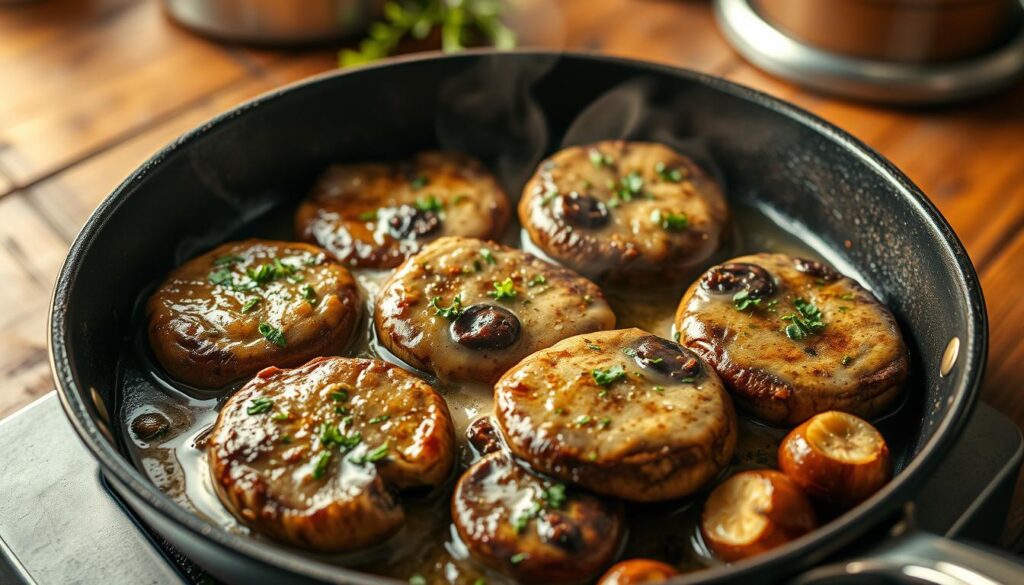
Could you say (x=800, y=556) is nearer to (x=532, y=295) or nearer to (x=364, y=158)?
(x=532, y=295)

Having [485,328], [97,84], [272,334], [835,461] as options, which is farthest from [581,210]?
[97,84]

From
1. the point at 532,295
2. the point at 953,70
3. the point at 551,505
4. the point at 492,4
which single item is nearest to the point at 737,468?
the point at 551,505

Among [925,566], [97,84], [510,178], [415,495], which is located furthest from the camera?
[97,84]

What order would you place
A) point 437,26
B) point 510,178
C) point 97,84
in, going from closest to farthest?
1. point 510,178
2. point 97,84
3. point 437,26

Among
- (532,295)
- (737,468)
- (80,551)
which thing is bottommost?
(80,551)

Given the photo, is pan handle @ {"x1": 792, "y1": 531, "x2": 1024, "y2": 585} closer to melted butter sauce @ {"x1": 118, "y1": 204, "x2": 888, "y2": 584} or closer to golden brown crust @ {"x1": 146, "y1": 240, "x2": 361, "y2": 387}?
melted butter sauce @ {"x1": 118, "y1": 204, "x2": 888, "y2": 584}

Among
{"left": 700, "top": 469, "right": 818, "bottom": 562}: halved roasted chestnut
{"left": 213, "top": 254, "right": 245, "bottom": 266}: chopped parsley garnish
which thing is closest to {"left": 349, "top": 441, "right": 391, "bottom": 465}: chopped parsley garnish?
{"left": 700, "top": 469, "right": 818, "bottom": 562}: halved roasted chestnut

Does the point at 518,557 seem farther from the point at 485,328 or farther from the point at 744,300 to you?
the point at 744,300
